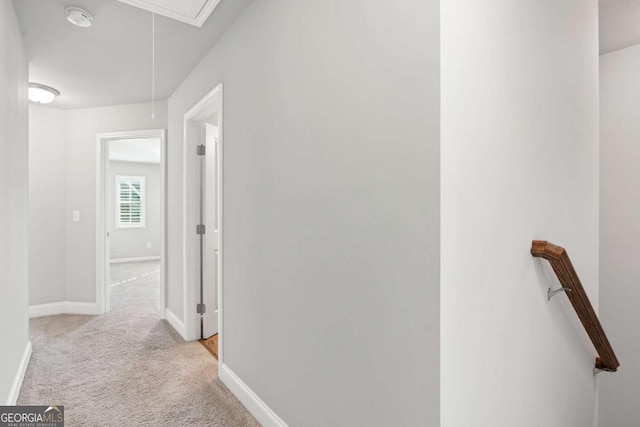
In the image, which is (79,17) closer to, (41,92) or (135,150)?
(41,92)

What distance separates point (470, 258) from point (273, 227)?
3.52 ft

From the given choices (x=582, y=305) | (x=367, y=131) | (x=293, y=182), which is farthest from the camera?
(x=293, y=182)

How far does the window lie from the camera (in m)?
8.27

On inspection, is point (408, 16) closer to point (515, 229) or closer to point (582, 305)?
point (515, 229)

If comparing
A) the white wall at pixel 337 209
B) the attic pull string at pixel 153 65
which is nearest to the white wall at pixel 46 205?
the attic pull string at pixel 153 65

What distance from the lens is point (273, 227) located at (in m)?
1.88

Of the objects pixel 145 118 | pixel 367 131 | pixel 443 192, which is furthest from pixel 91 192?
pixel 443 192

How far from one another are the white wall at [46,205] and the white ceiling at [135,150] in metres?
1.38

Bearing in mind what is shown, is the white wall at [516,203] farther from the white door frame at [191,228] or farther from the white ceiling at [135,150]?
the white ceiling at [135,150]

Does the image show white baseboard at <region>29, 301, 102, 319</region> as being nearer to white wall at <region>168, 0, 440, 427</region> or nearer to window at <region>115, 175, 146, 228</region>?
white wall at <region>168, 0, 440, 427</region>

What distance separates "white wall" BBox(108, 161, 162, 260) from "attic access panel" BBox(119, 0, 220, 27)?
6.86 meters

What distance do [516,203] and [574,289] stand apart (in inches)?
20.9

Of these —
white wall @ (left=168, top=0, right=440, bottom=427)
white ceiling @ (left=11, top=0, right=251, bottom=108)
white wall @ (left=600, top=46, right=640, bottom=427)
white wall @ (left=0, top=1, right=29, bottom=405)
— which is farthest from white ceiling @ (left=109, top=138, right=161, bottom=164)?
white wall @ (left=600, top=46, right=640, bottom=427)

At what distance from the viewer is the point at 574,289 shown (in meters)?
1.52
